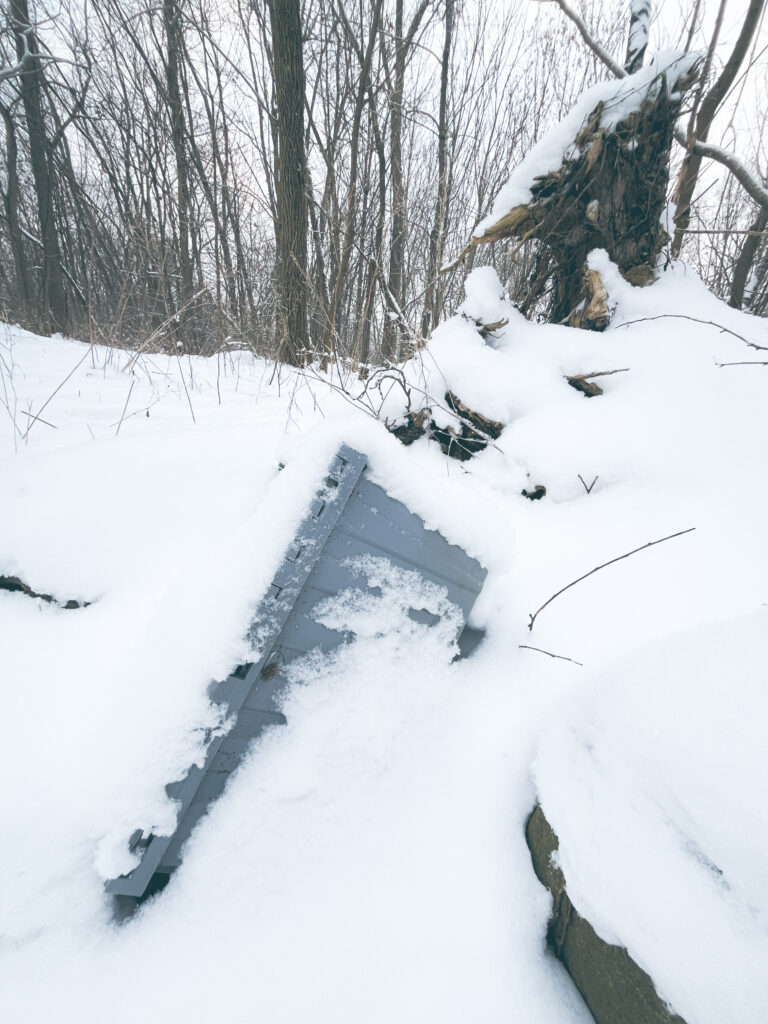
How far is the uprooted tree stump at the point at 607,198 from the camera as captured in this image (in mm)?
2393

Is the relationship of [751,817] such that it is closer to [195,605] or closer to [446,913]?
[446,913]

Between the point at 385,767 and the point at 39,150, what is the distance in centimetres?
1102

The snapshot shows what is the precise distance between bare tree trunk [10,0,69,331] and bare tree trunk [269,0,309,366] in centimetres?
452

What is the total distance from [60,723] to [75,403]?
2005mm

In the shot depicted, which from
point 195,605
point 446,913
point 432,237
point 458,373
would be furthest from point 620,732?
point 432,237

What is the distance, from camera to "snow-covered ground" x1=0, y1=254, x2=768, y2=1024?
67 centimetres

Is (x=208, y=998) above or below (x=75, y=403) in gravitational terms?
below

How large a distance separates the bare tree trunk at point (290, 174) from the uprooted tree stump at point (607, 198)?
6.74 feet

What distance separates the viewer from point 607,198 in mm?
2510

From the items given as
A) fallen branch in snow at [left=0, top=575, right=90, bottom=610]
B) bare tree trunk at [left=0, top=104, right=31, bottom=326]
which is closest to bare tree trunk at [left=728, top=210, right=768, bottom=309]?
fallen branch in snow at [left=0, top=575, right=90, bottom=610]

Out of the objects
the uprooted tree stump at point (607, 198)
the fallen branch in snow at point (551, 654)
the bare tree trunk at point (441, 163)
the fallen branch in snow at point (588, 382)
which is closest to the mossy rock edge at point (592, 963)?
the fallen branch in snow at point (551, 654)

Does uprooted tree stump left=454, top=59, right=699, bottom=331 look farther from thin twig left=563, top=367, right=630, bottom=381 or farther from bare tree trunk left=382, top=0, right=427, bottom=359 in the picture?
bare tree trunk left=382, top=0, right=427, bottom=359

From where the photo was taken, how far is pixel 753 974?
0.52 meters

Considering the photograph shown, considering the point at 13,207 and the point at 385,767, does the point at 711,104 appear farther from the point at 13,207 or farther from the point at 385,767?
the point at 13,207
